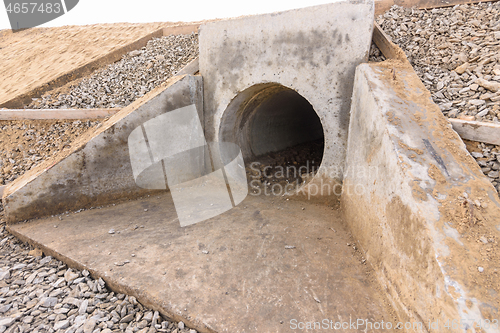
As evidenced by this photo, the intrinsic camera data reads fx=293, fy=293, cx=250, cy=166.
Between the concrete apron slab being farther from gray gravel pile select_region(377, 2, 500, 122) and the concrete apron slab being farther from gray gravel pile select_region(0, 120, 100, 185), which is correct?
gray gravel pile select_region(377, 2, 500, 122)

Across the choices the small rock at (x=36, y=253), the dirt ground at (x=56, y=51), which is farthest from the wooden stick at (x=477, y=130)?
the dirt ground at (x=56, y=51)

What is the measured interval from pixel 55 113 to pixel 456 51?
7504 mm

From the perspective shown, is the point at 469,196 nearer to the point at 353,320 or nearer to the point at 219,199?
the point at 353,320

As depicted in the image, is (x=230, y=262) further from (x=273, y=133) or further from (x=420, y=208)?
(x=273, y=133)

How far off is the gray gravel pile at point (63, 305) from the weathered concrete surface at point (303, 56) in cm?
343

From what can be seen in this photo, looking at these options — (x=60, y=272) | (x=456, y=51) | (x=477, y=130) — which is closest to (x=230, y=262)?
(x=60, y=272)

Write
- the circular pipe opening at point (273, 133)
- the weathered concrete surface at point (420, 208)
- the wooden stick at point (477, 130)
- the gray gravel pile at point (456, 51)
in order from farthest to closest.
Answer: the circular pipe opening at point (273, 133) → the gray gravel pile at point (456, 51) → the wooden stick at point (477, 130) → the weathered concrete surface at point (420, 208)

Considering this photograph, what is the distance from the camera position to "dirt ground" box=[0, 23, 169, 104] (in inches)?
319

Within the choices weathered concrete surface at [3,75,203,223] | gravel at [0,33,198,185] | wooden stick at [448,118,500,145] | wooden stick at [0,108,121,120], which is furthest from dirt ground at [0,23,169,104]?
wooden stick at [448,118,500,145]

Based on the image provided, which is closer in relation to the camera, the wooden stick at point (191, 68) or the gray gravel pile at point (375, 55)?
the gray gravel pile at point (375, 55)

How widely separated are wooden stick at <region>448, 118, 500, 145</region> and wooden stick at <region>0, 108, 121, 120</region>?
229 inches

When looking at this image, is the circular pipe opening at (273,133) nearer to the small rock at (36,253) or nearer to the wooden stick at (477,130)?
the wooden stick at (477,130)

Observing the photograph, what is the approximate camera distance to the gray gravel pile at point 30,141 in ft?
18.6

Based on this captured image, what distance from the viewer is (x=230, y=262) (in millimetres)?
3574
